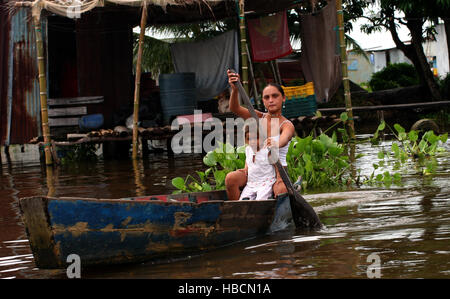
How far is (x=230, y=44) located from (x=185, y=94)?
1888 mm

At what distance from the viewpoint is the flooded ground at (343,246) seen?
359 centimetres

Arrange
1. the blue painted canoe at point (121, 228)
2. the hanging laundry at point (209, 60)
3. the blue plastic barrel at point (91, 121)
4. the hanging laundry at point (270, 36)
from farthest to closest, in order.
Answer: the hanging laundry at point (209, 60)
the hanging laundry at point (270, 36)
the blue plastic barrel at point (91, 121)
the blue painted canoe at point (121, 228)

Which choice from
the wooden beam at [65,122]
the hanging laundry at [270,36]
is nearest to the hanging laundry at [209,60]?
the hanging laundry at [270,36]

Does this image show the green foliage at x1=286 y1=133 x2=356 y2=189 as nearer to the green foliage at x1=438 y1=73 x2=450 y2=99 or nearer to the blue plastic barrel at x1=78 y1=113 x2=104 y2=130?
the blue plastic barrel at x1=78 y1=113 x2=104 y2=130

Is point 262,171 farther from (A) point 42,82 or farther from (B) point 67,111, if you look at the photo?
(B) point 67,111

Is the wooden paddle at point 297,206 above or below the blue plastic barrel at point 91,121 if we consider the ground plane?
below

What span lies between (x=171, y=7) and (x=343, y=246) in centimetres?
846

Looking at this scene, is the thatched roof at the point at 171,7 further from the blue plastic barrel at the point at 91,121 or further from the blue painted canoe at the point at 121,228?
the blue painted canoe at the point at 121,228

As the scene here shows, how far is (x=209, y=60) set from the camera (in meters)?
13.4

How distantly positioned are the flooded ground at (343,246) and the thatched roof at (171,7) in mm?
4291

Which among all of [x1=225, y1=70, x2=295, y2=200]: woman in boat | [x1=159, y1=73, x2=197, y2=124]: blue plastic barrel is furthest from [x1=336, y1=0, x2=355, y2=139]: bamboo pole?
[x1=225, y1=70, x2=295, y2=200]: woman in boat
